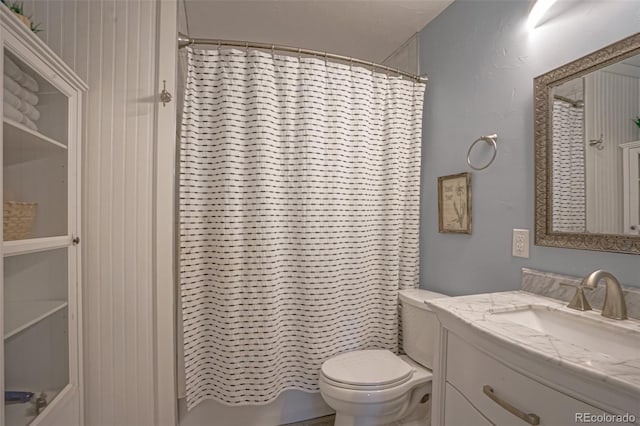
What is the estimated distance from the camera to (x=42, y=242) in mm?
998

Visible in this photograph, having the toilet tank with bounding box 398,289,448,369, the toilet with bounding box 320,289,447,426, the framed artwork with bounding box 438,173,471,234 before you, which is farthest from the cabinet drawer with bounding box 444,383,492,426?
the framed artwork with bounding box 438,173,471,234

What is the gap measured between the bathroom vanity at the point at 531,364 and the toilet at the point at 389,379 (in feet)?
1.04

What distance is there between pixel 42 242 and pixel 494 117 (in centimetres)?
196

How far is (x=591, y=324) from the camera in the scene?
2.95 feet

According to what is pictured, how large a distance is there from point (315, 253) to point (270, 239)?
26 cm

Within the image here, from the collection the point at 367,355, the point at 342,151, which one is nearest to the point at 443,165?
the point at 342,151

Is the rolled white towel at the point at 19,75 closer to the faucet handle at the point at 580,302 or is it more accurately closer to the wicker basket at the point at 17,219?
the wicker basket at the point at 17,219

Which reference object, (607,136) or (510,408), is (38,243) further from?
(607,136)

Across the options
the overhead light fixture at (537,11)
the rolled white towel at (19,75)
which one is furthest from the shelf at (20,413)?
the overhead light fixture at (537,11)

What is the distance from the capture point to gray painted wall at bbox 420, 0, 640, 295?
42.4 inches

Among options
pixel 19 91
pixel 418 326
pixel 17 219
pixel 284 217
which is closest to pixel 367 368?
pixel 418 326

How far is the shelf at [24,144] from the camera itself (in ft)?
2.78

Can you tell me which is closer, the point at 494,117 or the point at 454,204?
the point at 494,117

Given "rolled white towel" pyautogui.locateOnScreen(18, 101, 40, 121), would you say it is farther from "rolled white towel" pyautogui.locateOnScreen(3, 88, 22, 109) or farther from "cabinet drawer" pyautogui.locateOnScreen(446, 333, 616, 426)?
"cabinet drawer" pyautogui.locateOnScreen(446, 333, 616, 426)
